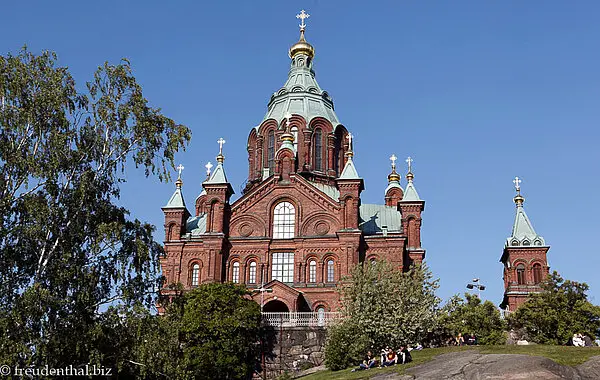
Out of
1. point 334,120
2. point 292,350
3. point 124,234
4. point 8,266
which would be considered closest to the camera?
point 8,266

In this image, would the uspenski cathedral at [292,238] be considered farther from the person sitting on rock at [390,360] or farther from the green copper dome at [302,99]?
the person sitting on rock at [390,360]

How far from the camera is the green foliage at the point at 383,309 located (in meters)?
42.7

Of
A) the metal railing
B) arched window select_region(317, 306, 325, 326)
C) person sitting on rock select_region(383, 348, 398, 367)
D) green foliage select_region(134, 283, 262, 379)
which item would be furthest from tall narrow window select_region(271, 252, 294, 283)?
person sitting on rock select_region(383, 348, 398, 367)

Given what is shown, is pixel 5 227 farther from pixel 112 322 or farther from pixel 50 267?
pixel 112 322

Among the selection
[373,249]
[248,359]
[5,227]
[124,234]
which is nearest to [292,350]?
[248,359]

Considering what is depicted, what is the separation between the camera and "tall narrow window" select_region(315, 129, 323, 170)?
221ft

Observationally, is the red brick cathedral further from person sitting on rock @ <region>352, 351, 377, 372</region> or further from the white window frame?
person sitting on rock @ <region>352, 351, 377, 372</region>

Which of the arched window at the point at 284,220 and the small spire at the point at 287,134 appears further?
the small spire at the point at 287,134

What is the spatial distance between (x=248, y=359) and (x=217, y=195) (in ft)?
50.2

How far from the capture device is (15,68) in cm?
2892

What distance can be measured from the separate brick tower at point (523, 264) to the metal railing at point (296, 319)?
19.9 meters

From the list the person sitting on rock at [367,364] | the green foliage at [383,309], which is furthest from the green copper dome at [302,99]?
the person sitting on rock at [367,364]

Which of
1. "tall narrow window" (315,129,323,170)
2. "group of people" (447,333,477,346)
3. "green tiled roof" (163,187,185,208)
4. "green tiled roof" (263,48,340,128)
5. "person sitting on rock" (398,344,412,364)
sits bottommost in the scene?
"person sitting on rock" (398,344,412,364)

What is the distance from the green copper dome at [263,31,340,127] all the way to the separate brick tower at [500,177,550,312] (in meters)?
19.4
